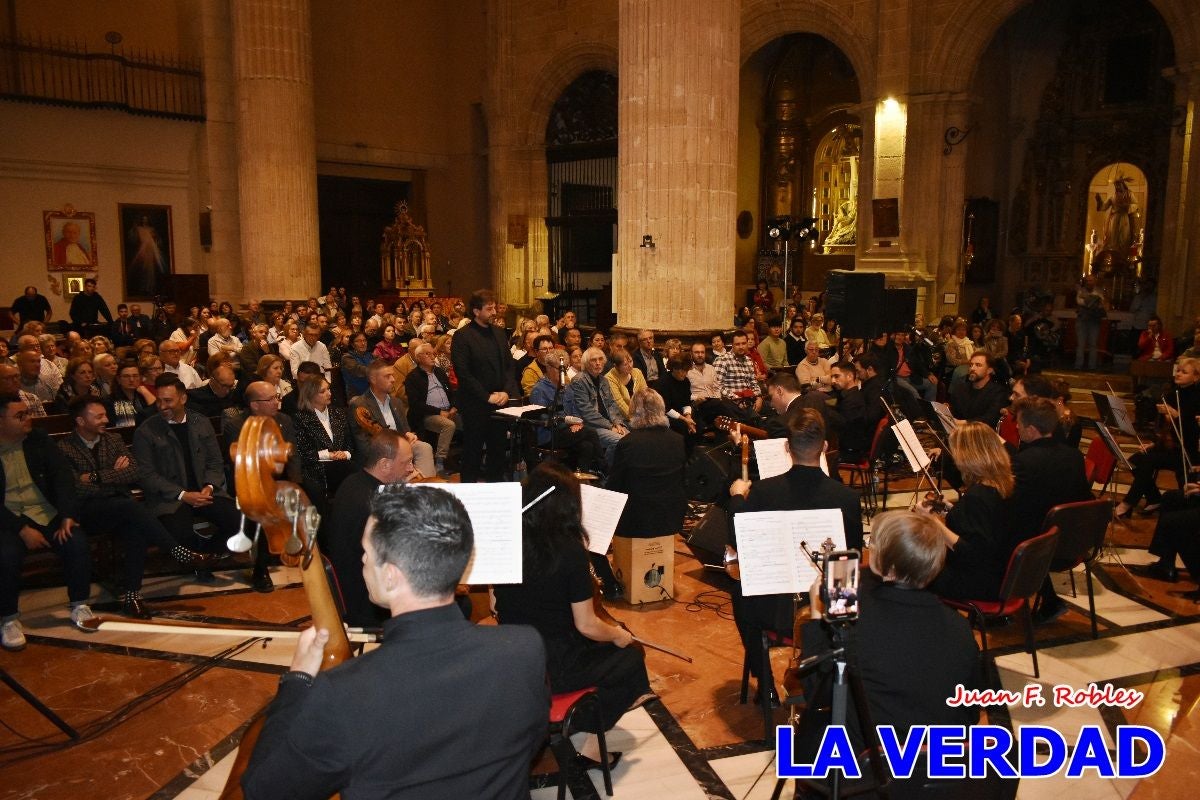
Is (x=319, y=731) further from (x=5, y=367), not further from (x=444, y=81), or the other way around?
(x=444, y=81)

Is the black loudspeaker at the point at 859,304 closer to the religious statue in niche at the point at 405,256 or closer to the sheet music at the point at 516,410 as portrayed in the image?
the sheet music at the point at 516,410

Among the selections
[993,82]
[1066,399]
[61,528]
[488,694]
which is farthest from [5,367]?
[993,82]

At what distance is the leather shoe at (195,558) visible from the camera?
18.1 feet

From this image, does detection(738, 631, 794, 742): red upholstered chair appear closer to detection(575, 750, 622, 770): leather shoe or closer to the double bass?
detection(575, 750, 622, 770): leather shoe

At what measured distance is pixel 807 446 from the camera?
3.76 meters

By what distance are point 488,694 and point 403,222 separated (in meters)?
19.1

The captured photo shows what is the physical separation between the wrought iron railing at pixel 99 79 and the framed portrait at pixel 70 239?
198cm

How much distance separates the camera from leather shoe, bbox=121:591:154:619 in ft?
16.6

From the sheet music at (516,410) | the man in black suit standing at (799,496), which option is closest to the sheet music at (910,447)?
the man in black suit standing at (799,496)

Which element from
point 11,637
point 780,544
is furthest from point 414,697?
point 11,637

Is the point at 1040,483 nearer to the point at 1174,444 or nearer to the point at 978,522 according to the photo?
the point at 978,522

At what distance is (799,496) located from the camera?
12.3 ft

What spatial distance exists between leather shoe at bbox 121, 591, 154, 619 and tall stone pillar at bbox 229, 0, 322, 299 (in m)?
11.3

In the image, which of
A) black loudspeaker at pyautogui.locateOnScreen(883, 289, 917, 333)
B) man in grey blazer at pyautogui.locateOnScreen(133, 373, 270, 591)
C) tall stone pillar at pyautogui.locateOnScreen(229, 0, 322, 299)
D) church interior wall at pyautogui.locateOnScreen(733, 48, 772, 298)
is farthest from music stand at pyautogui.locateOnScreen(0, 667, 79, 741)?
church interior wall at pyautogui.locateOnScreen(733, 48, 772, 298)
